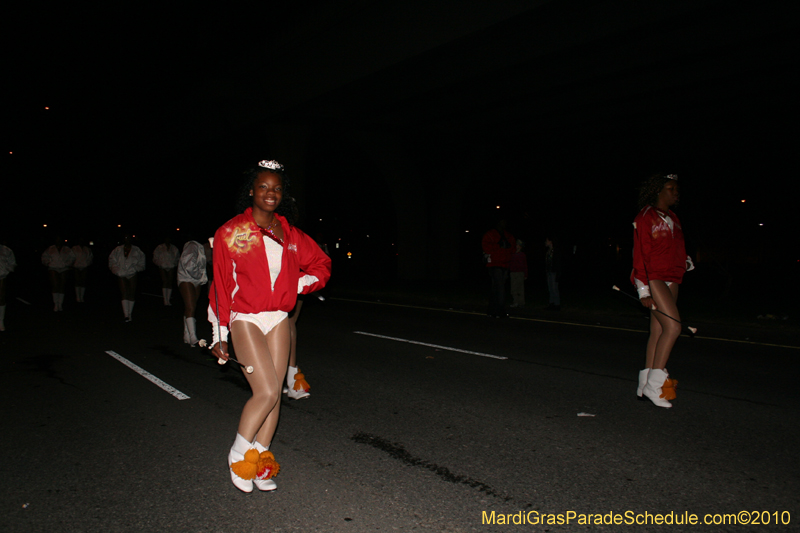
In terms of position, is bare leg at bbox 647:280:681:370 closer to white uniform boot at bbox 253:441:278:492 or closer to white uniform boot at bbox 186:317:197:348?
white uniform boot at bbox 253:441:278:492

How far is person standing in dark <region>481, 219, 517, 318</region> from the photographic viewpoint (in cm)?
→ 1166

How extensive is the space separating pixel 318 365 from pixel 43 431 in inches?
123

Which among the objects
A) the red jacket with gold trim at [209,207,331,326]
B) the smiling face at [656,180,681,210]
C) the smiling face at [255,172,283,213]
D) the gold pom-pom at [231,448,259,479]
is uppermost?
the smiling face at [656,180,681,210]

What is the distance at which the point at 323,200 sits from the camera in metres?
49.7

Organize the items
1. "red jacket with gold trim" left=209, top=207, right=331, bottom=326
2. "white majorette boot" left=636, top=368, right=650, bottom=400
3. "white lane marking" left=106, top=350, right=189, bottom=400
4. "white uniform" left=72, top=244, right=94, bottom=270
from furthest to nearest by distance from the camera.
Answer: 1. "white uniform" left=72, top=244, right=94, bottom=270
2. "white lane marking" left=106, top=350, right=189, bottom=400
3. "white majorette boot" left=636, top=368, right=650, bottom=400
4. "red jacket with gold trim" left=209, top=207, right=331, bottom=326

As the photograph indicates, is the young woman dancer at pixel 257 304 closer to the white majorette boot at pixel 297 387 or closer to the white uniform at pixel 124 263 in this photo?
the white majorette boot at pixel 297 387

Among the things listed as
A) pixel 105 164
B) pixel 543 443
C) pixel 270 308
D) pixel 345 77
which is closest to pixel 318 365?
pixel 543 443

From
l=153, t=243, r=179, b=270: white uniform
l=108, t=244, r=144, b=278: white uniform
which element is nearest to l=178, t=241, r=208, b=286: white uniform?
l=108, t=244, r=144, b=278: white uniform

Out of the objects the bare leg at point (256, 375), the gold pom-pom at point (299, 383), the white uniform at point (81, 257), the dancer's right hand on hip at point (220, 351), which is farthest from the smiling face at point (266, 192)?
the white uniform at point (81, 257)

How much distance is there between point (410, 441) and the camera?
427cm

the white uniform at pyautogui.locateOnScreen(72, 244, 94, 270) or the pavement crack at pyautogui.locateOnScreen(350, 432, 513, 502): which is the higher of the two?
the white uniform at pyautogui.locateOnScreen(72, 244, 94, 270)

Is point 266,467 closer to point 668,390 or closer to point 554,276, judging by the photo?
point 668,390

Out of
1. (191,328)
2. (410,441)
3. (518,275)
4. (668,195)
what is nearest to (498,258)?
(518,275)

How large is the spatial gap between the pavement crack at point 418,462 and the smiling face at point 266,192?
6.24 feet
